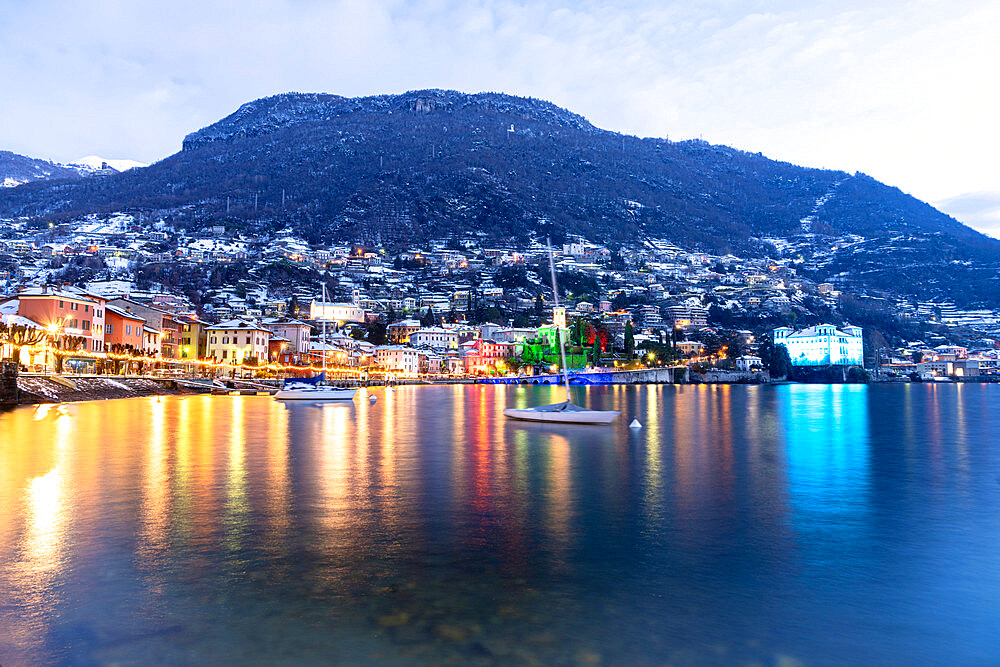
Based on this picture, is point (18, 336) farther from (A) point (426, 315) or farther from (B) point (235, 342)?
(A) point (426, 315)

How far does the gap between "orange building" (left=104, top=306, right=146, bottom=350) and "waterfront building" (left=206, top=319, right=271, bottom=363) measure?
1722cm

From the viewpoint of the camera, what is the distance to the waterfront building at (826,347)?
436ft

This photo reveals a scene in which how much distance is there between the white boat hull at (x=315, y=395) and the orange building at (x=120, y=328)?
19209mm

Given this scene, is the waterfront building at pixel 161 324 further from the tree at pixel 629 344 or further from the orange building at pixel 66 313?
the tree at pixel 629 344

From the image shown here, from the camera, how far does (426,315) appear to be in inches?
5664

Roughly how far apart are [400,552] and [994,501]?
12.5 m

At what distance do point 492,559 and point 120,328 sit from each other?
67.4 m

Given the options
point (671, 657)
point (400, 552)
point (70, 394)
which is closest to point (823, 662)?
point (671, 657)

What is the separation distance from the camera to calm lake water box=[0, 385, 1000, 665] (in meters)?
6.06

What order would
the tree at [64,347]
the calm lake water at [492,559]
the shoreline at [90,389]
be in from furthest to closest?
1. the tree at [64,347]
2. the shoreline at [90,389]
3. the calm lake water at [492,559]

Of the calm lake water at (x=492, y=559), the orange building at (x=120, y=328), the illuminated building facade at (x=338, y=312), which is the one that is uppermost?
the illuminated building facade at (x=338, y=312)

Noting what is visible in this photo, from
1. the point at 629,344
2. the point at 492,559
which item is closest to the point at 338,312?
the point at 629,344

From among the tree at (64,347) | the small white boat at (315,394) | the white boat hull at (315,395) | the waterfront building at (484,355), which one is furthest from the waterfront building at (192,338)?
the waterfront building at (484,355)

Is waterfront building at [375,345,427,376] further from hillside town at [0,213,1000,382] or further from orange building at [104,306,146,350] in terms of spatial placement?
orange building at [104,306,146,350]
